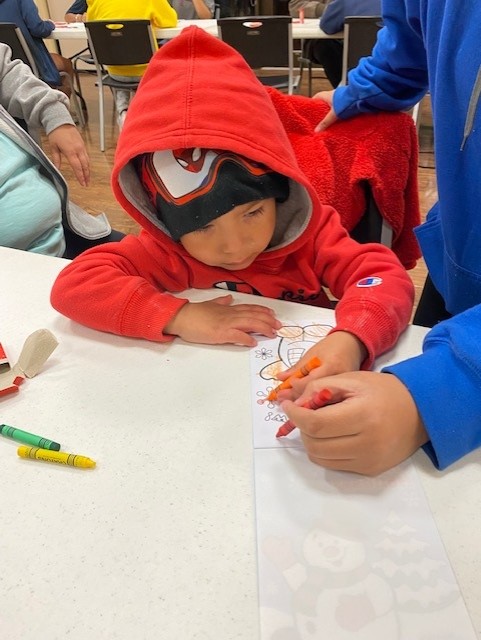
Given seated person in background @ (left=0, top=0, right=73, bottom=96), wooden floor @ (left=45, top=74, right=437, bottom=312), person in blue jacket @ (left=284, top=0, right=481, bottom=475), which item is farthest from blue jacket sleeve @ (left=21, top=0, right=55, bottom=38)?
person in blue jacket @ (left=284, top=0, right=481, bottom=475)

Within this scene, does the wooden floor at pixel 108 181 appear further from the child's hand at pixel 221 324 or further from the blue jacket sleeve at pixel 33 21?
the child's hand at pixel 221 324

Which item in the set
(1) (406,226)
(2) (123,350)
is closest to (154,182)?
(2) (123,350)

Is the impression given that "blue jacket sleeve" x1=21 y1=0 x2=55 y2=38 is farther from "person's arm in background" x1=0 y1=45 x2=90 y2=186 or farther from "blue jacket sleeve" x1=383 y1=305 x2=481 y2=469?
"blue jacket sleeve" x1=383 y1=305 x2=481 y2=469

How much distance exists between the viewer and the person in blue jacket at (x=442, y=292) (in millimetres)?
508

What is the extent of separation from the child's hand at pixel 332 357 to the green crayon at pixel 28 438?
0.27 meters

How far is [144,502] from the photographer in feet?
1.67

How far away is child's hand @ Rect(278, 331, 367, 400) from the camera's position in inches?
23.5

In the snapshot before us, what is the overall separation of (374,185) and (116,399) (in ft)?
2.50

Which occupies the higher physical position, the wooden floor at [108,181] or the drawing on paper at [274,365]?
the drawing on paper at [274,365]

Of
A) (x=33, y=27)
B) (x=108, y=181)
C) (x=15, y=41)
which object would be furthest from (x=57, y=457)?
(x=33, y=27)

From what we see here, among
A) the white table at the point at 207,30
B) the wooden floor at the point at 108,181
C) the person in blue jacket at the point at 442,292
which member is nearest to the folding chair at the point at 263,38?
the white table at the point at 207,30

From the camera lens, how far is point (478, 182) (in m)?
0.70

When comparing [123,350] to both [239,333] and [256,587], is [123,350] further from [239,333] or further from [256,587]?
[256,587]

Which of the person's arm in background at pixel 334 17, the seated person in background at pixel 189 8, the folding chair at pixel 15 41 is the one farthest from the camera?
the seated person in background at pixel 189 8
